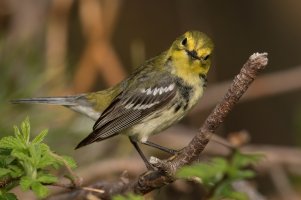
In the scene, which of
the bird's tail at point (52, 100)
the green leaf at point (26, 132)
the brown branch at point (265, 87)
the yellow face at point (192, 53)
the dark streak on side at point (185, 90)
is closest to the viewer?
the green leaf at point (26, 132)

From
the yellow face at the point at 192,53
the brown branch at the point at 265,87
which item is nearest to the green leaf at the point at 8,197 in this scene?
the yellow face at the point at 192,53

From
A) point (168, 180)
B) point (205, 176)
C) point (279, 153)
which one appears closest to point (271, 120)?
point (279, 153)

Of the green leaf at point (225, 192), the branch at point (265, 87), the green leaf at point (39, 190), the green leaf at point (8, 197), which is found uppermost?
the branch at point (265, 87)

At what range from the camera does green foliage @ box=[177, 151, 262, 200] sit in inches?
68.3

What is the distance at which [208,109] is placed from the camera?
204 inches

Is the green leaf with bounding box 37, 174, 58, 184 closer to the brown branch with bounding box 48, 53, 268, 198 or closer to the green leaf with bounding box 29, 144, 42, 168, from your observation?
the green leaf with bounding box 29, 144, 42, 168

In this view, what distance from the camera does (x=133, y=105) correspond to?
4.19 m

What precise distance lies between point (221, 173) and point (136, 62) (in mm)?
2763

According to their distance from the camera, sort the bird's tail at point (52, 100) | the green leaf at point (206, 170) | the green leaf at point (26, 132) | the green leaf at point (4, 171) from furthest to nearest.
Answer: the bird's tail at point (52, 100) → the green leaf at point (26, 132) → the green leaf at point (4, 171) → the green leaf at point (206, 170)

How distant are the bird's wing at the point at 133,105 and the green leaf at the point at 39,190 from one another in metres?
1.93

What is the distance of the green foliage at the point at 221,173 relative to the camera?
5.69 ft

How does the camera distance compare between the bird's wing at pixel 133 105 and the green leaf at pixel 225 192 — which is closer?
the green leaf at pixel 225 192

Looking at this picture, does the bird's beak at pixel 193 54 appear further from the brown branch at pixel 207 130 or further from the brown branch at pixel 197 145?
the brown branch at pixel 207 130

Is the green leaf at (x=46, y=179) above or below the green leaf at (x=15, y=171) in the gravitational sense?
below
